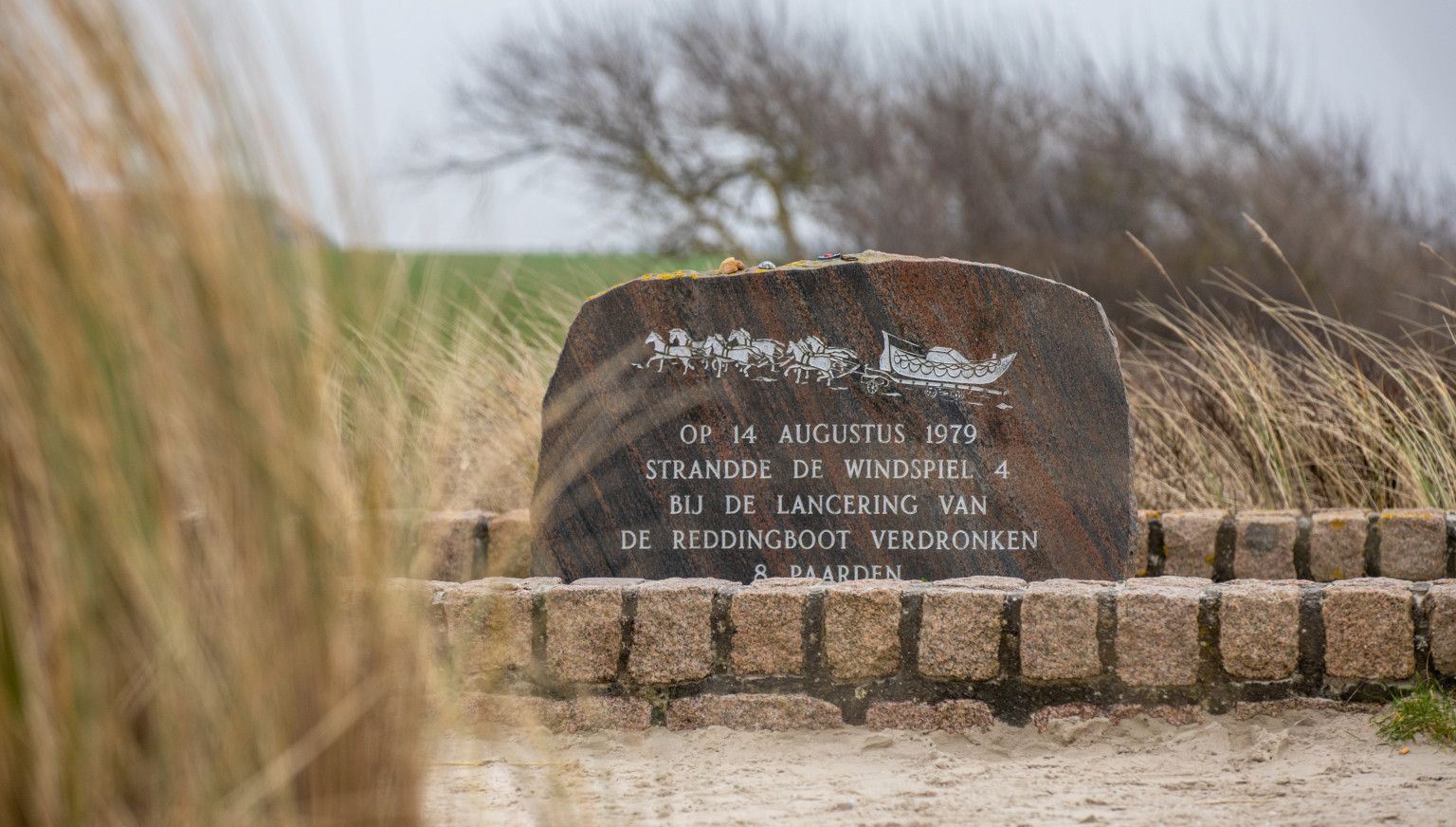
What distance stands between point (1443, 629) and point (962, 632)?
1043 mm

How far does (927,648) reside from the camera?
313 cm

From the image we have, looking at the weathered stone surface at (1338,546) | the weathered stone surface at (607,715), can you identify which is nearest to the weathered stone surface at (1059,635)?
the weathered stone surface at (607,715)

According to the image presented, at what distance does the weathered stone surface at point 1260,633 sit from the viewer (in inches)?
120

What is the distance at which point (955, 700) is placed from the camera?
10.3 ft

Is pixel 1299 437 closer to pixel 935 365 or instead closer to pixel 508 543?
pixel 935 365

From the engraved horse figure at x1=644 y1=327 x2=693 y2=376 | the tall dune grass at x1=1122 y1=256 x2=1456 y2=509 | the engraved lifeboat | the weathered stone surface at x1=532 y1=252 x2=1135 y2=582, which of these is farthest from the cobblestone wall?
the tall dune grass at x1=1122 y1=256 x2=1456 y2=509

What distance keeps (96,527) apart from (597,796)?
141 centimetres

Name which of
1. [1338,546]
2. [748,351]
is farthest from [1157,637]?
[1338,546]

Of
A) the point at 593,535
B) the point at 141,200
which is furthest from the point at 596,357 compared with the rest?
the point at 141,200

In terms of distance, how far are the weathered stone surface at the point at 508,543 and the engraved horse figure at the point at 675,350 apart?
103cm

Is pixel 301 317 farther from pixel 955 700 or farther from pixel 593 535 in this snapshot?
pixel 593 535

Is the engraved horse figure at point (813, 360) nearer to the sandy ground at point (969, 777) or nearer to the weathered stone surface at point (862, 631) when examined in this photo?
the weathered stone surface at point (862, 631)

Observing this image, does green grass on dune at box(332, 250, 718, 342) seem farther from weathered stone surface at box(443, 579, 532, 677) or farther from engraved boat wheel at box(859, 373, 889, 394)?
engraved boat wheel at box(859, 373, 889, 394)

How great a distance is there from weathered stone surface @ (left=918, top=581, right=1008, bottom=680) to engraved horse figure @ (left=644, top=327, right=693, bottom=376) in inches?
54.4
